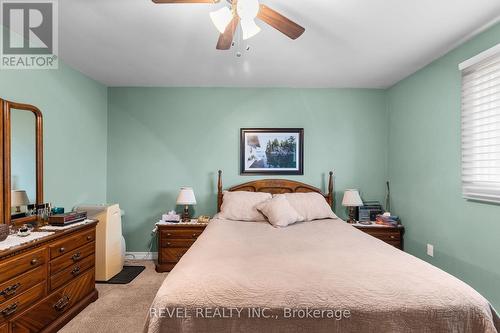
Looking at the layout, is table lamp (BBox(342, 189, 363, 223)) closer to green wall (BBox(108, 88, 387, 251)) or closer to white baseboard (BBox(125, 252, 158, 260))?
green wall (BBox(108, 88, 387, 251))

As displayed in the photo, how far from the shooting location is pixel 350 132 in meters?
4.09

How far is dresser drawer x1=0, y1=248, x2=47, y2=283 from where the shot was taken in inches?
70.4

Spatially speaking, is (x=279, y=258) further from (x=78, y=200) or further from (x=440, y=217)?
(x=78, y=200)

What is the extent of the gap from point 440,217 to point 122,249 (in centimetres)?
386

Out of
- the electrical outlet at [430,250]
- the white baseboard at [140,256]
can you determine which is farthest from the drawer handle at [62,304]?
the electrical outlet at [430,250]

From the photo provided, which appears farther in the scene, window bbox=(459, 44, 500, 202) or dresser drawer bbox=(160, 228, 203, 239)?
dresser drawer bbox=(160, 228, 203, 239)

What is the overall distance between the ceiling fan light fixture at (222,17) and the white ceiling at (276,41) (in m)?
0.43

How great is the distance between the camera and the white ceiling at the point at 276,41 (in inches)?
82.4

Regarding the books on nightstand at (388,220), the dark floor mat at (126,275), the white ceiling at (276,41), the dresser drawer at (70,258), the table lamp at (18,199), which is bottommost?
the dark floor mat at (126,275)

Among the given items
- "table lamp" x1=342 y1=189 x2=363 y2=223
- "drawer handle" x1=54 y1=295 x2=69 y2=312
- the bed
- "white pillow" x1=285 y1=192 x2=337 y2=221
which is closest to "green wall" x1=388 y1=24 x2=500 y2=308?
"table lamp" x1=342 y1=189 x2=363 y2=223

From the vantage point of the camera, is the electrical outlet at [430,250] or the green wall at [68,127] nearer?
the green wall at [68,127]

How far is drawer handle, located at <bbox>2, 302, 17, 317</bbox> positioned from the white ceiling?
7.09 ft

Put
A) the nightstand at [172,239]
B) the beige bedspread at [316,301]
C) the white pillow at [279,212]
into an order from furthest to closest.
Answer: the nightstand at [172,239] < the white pillow at [279,212] < the beige bedspread at [316,301]

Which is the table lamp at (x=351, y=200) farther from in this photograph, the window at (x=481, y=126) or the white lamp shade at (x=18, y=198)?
the white lamp shade at (x=18, y=198)
